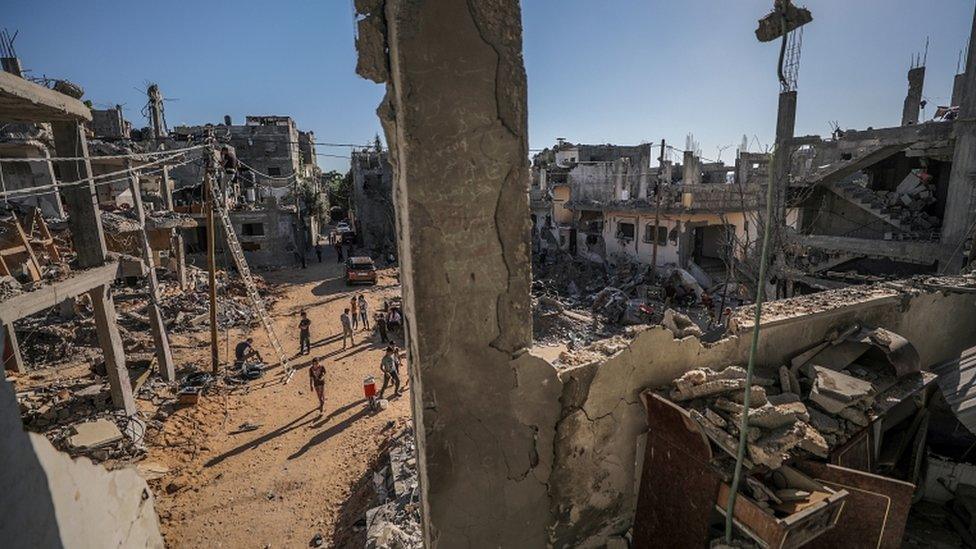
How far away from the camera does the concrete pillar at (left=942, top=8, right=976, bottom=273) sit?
10695 mm

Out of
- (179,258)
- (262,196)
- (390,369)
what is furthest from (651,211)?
(262,196)

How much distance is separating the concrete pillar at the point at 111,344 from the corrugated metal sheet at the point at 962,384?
43.4 feet

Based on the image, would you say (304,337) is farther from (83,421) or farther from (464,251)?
(464,251)

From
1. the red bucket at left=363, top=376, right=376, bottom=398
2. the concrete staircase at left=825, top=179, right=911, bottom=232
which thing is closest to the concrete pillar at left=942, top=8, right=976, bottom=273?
the concrete staircase at left=825, top=179, right=911, bottom=232

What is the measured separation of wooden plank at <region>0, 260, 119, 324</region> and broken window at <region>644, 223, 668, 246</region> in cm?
2015

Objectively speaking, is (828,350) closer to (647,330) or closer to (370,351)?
(647,330)

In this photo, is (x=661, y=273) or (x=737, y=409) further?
(x=661, y=273)

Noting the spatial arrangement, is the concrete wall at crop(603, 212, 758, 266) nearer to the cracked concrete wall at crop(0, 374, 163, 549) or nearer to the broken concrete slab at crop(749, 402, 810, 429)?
the broken concrete slab at crop(749, 402, 810, 429)

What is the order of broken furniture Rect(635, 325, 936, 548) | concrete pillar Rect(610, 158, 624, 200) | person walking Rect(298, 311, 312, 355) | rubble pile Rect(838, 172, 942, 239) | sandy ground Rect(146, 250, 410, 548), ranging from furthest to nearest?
concrete pillar Rect(610, 158, 624, 200), person walking Rect(298, 311, 312, 355), rubble pile Rect(838, 172, 942, 239), sandy ground Rect(146, 250, 410, 548), broken furniture Rect(635, 325, 936, 548)

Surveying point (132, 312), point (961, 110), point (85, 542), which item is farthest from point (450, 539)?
point (132, 312)

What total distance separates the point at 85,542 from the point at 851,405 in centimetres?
684

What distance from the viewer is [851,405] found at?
3836 millimetres

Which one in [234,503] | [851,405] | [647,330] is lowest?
[234,503]

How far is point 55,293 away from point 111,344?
203 centimetres
